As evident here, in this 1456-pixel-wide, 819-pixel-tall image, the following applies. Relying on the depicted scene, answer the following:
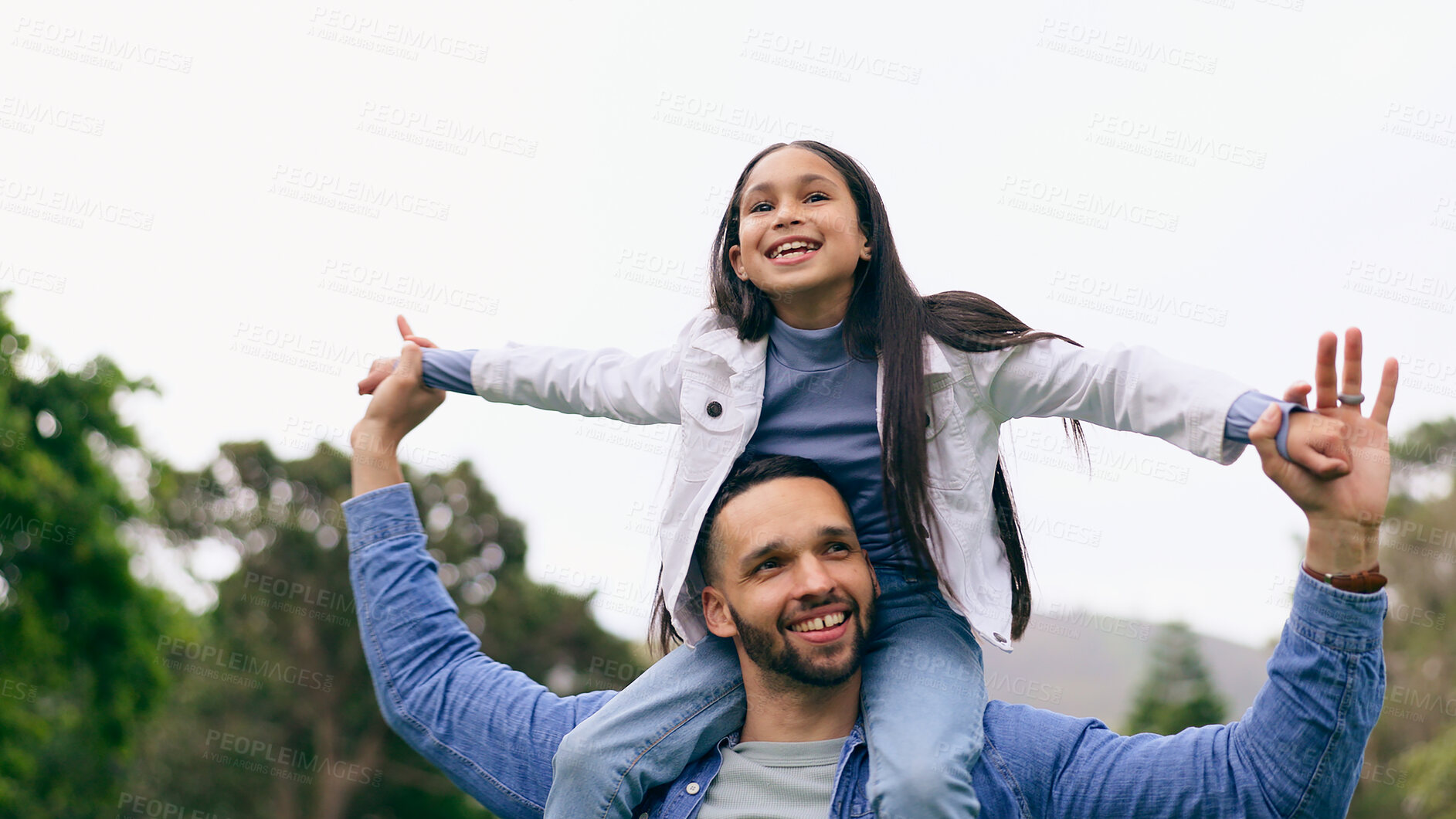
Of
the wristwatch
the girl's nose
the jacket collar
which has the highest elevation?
the girl's nose

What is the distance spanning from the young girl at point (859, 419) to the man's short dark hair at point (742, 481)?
5 centimetres

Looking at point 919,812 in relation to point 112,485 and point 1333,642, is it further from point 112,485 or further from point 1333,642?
point 112,485

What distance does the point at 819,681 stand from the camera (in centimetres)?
320

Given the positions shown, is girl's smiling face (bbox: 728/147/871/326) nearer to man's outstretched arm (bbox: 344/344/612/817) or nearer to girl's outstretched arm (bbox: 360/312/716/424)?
girl's outstretched arm (bbox: 360/312/716/424)

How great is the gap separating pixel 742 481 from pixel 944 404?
0.61 m

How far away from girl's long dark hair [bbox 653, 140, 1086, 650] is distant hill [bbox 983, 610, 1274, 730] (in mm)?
685

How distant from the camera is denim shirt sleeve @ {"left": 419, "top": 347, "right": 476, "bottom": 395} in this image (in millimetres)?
3738

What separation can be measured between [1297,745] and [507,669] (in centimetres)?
222

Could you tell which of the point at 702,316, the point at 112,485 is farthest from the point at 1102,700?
the point at 702,316

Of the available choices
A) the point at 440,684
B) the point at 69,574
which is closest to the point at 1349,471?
the point at 440,684

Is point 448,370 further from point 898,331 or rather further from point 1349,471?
point 1349,471

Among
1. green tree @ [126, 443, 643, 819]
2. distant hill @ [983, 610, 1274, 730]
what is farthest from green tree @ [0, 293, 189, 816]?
distant hill @ [983, 610, 1274, 730]

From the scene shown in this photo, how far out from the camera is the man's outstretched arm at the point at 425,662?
11.5 ft

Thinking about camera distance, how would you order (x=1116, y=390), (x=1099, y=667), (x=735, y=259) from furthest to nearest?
(x=1099, y=667), (x=735, y=259), (x=1116, y=390)
